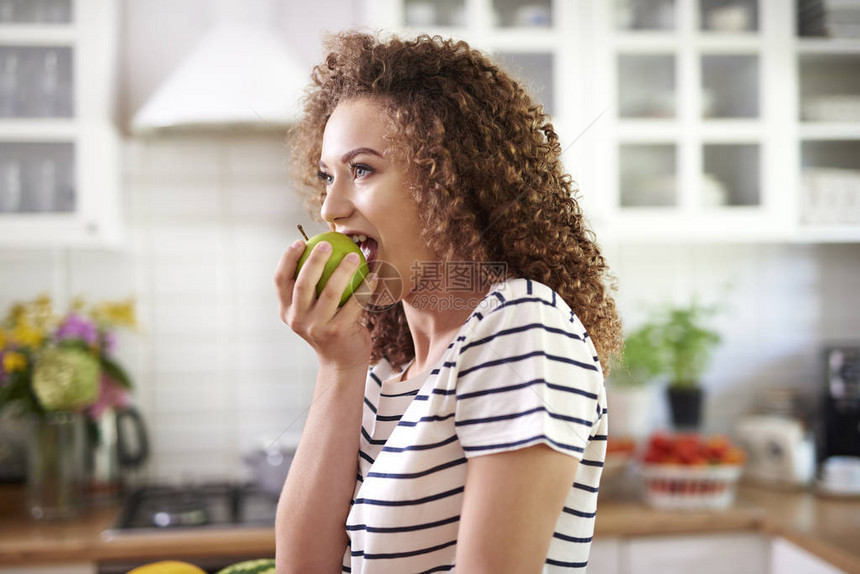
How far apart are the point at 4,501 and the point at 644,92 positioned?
87.5 inches

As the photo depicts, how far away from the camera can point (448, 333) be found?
835 millimetres

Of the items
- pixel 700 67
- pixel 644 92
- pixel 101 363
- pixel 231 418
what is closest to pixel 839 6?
pixel 700 67

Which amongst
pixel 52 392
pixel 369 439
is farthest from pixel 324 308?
pixel 52 392

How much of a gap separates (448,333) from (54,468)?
1.68 meters

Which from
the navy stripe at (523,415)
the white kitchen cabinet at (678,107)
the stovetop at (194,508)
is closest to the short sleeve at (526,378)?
the navy stripe at (523,415)

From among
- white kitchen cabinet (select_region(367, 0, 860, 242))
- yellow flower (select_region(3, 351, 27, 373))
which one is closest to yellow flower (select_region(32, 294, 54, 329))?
yellow flower (select_region(3, 351, 27, 373))

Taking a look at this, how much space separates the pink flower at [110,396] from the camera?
7.29 feet

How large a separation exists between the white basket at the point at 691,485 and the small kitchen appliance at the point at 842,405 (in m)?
0.47

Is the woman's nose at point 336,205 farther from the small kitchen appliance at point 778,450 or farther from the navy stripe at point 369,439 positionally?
the small kitchen appliance at point 778,450

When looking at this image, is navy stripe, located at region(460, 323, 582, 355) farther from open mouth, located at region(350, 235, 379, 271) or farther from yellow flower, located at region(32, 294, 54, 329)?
yellow flower, located at region(32, 294, 54, 329)

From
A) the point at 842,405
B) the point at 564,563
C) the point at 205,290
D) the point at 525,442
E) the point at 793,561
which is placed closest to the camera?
the point at 525,442

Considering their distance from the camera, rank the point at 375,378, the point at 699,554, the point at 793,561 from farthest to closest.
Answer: the point at 699,554, the point at 793,561, the point at 375,378

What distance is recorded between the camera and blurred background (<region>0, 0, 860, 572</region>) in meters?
2.06

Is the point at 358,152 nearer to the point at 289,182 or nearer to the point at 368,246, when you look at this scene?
the point at 368,246
